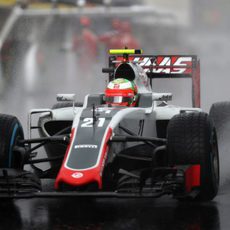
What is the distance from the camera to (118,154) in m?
9.66

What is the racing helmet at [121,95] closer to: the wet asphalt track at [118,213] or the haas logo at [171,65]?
the wet asphalt track at [118,213]

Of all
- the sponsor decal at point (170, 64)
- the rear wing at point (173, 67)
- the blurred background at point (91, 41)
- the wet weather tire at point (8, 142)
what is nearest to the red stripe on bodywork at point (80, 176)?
the wet weather tire at point (8, 142)

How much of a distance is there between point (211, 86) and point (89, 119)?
10.4m

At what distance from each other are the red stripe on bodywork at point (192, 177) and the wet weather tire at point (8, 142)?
1.86m

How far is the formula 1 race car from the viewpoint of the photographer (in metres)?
8.91

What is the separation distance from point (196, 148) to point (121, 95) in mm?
2098

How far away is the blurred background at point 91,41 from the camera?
21000 millimetres

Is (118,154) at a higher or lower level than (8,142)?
lower

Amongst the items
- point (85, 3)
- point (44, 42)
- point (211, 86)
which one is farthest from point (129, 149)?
point (85, 3)

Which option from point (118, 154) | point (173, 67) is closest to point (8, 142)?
point (118, 154)

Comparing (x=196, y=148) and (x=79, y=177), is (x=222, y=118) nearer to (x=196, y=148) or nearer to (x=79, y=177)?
(x=196, y=148)

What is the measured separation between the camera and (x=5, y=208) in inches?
379

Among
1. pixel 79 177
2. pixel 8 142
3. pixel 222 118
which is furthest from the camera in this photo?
pixel 222 118

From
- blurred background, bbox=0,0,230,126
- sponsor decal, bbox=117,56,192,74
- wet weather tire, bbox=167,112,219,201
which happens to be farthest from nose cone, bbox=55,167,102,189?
blurred background, bbox=0,0,230,126
